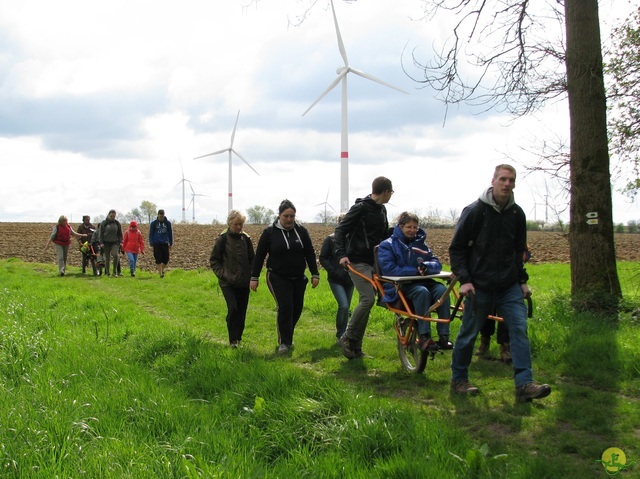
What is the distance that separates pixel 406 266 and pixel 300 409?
8.46 ft

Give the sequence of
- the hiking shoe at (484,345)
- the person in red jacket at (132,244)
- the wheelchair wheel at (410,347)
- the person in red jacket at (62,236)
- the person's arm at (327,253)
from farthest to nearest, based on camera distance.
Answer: the person in red jacket at (132,244)
the person in red jacket at (62,236)
the person's arm at (327,253)
the hiking shoe at (484,345)
the wheelchair wheel at (410,347)

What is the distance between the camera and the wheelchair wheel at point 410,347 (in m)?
6.64

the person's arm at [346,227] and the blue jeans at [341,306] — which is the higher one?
the person's arm at [346,227]

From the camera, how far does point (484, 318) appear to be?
5844 mm

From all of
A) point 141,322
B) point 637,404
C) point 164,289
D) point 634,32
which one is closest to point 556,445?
point 637,404

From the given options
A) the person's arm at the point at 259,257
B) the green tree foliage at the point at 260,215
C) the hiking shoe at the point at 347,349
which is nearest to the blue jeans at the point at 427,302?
the hiking shoe at the point at 347,349

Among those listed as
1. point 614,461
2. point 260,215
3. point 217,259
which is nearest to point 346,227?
point 217,259

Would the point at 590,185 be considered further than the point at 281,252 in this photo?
Yes

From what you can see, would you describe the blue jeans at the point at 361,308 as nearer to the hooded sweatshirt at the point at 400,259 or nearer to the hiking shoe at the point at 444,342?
the hooded sweatshirt at the point at 400,259

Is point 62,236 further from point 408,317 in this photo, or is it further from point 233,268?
point 408,317

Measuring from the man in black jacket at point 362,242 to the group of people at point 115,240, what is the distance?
12138 millimetres

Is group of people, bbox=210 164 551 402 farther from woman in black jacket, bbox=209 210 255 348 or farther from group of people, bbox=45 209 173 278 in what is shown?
group of people, bbox=45 209 173 278

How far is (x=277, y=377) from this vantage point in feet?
17.8

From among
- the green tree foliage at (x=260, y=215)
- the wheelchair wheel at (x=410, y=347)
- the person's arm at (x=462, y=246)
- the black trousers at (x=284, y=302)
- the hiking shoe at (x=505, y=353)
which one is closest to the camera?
the person's arm at (x=462, y=246)
